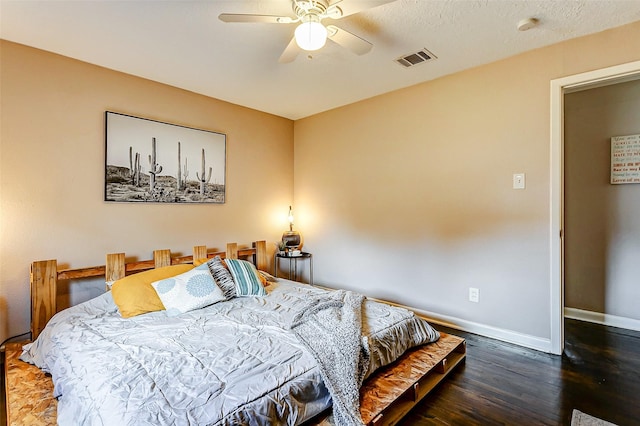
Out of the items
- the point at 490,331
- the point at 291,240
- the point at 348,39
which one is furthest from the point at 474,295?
the point at 348,39

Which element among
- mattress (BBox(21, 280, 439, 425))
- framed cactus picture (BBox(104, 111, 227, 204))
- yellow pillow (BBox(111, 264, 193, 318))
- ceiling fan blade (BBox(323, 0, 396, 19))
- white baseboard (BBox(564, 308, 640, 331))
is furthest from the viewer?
white baseboard (BBox(564, 308, 640, 331))

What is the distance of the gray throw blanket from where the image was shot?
152cm

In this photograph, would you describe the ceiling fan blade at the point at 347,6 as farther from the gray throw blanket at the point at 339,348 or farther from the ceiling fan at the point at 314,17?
the gray throw blanket at the point at 339,348

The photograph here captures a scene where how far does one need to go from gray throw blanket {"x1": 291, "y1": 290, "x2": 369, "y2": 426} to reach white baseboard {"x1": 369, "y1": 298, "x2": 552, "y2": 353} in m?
1.31

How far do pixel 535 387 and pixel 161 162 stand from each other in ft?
11.5

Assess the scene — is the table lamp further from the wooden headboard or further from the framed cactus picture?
the framed cactus picture

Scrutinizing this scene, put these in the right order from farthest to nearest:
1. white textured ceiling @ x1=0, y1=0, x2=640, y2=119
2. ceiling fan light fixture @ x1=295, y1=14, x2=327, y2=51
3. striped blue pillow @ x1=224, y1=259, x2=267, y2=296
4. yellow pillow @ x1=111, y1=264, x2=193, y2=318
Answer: striped blue pillow @ x1=224, y1=259, x2=267, y2=296
yellow pillow @ x1=111, y1=264, x2=193, y2=318
white textured ceiling @ x1=0, y1=0, x2=640, y2=119
ceiling fan light fixture @ x1=295, y1=14, x2=327, y2=51

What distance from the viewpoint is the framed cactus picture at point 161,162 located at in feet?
9.44

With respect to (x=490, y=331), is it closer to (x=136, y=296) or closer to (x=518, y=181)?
(x=518, y=181)

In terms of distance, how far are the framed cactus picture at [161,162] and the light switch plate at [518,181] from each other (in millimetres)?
2892

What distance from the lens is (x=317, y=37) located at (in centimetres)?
175

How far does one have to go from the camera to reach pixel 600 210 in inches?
131

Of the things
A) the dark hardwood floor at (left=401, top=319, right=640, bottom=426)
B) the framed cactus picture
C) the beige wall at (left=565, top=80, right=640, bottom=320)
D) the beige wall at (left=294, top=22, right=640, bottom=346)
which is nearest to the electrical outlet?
the beige wall at (left=294, top=22, right=640, bottom=346)

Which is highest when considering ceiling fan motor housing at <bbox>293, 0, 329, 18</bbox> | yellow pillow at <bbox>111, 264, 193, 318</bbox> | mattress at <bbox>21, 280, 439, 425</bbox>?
ceiling fan motor housing at <bbox>293, 0, 329, 18</bbox>
